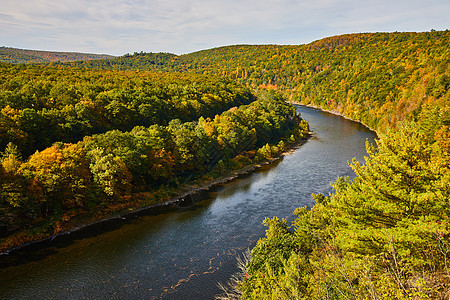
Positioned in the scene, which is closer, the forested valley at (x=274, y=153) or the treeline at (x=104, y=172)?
the forested valley at (x=274, y=153)

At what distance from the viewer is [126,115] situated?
170 feet

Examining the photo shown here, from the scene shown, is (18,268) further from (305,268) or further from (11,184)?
(305,268)

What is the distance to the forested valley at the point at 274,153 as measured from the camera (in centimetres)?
1119

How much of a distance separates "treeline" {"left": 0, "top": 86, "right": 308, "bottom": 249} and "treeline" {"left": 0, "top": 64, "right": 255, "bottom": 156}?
5379 millimetres

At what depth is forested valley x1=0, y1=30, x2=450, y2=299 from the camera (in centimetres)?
1119

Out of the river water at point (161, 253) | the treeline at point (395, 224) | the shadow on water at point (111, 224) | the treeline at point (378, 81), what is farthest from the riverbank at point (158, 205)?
the treeline at point (378, 81)

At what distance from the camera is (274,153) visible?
65.2 m

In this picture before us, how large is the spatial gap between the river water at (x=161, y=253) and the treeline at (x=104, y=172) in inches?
139

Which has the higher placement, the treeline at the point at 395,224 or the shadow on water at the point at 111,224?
the treeline at the point at 395,224

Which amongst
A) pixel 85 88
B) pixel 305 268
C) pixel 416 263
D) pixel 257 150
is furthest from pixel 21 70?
pixel 416 263

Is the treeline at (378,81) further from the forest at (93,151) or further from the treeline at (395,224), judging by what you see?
the treeline at (395,224)

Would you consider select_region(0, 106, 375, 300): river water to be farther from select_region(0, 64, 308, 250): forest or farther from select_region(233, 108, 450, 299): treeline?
select_region(233, 108, 450, 299): treeline

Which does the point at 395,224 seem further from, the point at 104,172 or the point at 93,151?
the point at 93,151

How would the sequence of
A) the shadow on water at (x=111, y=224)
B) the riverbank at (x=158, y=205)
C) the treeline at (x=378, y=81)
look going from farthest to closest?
the treeline at (x=378, y=81), the riverbank at (x=158, y=205), the shadow on water at (x=111, y=224)
